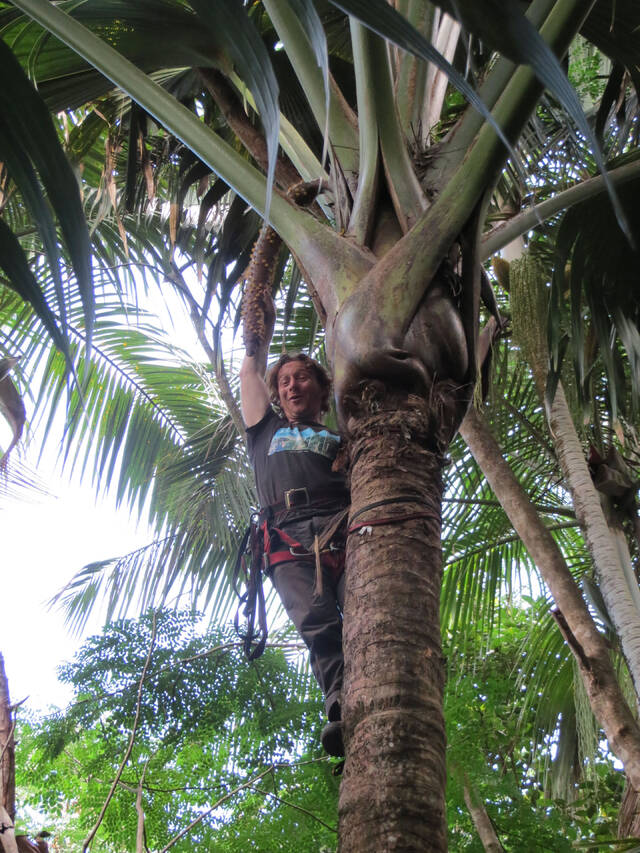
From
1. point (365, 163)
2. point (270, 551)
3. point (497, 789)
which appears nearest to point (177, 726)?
point (497, 789)

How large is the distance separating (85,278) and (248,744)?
104 inches

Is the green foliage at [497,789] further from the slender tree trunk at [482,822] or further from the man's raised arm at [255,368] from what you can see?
the man's raised arm at [255,368]

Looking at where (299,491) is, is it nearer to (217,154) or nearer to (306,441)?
(306,441)

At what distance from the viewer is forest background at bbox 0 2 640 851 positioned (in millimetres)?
2074

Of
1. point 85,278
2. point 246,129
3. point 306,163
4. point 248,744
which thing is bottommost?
Result: point 248,744

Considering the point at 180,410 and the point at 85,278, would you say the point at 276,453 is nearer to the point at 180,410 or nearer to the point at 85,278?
the point at 85,278

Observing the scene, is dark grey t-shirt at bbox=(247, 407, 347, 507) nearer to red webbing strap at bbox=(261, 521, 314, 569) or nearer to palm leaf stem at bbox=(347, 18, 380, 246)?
red webbing strap at bbox=(261, 521, 314, 569)

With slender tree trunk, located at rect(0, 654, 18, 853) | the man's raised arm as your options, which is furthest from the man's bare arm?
slender tree trunk, located at rect(0, 654, 18, 853)

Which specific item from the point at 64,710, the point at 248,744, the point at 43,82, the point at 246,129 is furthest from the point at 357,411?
the point at 64,710

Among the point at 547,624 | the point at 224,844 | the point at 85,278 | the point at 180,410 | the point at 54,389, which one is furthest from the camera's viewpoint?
the point at 180,410

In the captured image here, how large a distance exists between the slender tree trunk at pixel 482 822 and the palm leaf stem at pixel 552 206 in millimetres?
1898

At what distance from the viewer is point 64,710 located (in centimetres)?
380

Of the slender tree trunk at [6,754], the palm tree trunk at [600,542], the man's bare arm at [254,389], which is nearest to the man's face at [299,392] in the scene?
the man's bare arm at [254,389]

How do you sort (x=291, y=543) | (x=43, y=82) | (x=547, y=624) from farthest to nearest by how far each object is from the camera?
1. (x=547, y=624)
2. (x=43, y=82)
3. (x=291, y=543)
